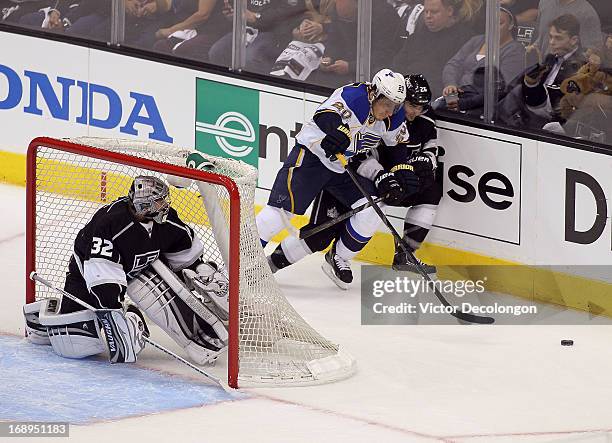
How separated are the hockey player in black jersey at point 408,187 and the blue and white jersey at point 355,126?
0.08m

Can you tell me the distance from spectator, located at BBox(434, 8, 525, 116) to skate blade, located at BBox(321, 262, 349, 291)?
2.78 feet

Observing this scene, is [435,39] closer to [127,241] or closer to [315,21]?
[315,21]

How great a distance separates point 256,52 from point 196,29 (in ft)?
1.22

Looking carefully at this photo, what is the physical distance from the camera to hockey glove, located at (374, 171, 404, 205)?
23.4 feet

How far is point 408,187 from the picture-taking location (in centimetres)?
716

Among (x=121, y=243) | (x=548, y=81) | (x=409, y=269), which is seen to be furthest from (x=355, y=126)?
(x=121, y=243)

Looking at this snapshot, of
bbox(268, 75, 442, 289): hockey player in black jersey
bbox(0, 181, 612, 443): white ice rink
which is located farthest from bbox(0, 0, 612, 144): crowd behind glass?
bbox(0, 181, 612, 443): white ice rink

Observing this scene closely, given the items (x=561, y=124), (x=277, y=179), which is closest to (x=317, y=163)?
(x=277, y=179)

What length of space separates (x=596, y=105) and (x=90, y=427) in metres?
2.68

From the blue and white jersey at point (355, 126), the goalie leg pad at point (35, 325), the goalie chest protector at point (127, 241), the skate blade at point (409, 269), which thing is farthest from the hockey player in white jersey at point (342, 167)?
the goalie leg pad at point (35, 325)

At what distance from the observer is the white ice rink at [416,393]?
552 cm

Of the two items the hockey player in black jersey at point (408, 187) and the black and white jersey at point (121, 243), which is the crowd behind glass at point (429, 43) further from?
the black and white jersey at point (121, 243)

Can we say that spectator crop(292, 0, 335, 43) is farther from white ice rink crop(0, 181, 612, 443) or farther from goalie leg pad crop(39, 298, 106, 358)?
goalie leg pad crop(39, 298, 106, 358)

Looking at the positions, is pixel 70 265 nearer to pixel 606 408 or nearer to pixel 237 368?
pixel 237 368
